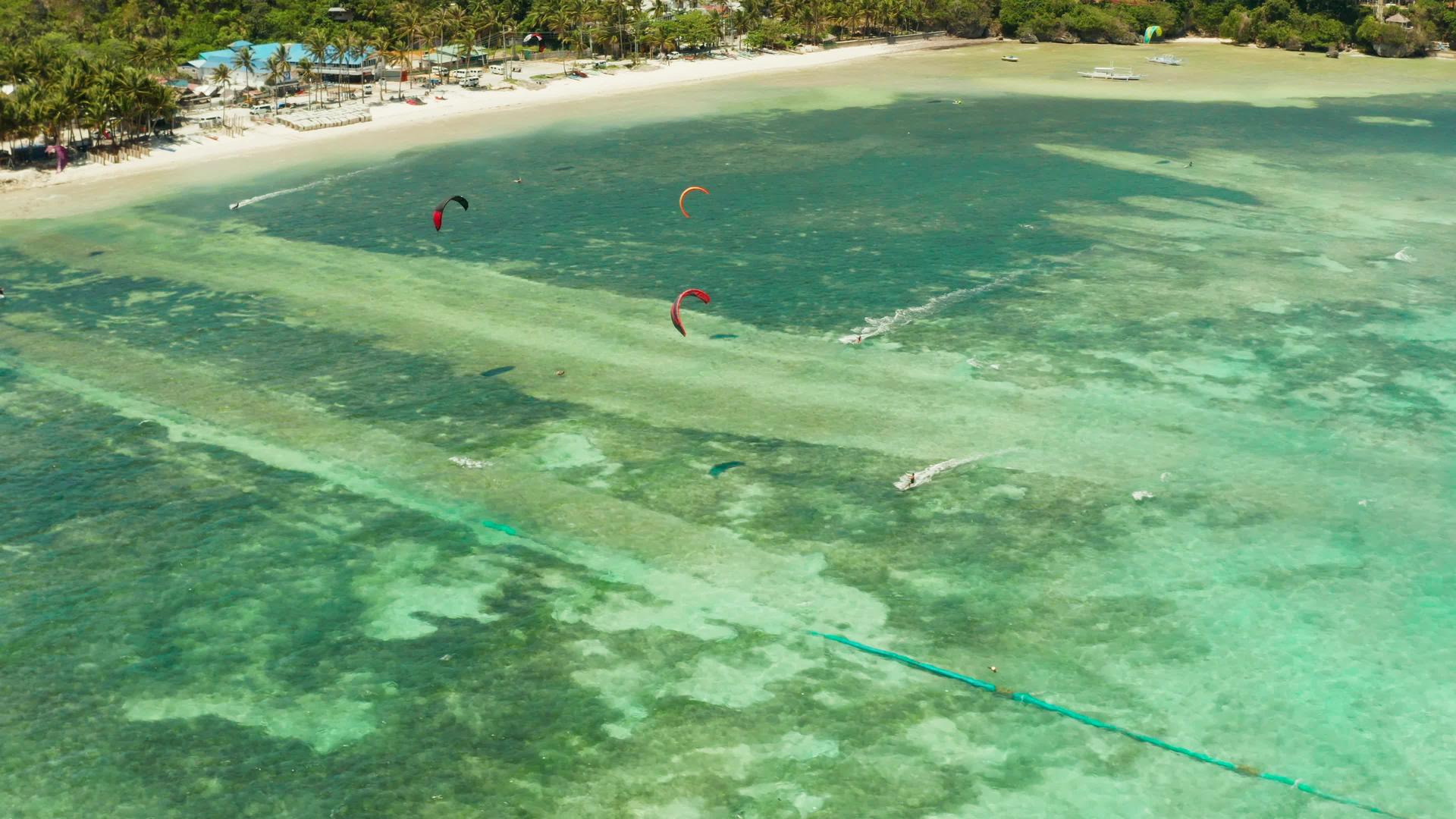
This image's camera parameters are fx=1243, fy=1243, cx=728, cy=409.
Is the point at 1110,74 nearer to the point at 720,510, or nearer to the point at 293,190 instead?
the point at 293,190

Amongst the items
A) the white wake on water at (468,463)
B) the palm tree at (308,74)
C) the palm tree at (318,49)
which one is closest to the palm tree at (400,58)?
the palm tree at (318,49)

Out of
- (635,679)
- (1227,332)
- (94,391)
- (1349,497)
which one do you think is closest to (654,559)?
(635,679)

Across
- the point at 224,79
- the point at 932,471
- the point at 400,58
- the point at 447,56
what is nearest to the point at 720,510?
the point at 932,471

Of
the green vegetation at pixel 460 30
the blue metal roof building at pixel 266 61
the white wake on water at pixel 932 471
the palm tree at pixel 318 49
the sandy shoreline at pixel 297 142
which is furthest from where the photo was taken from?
the blue metal roof building at pixel 266 61

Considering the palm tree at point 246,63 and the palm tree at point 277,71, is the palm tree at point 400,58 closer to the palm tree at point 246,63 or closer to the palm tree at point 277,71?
the palm tree at point 277,71

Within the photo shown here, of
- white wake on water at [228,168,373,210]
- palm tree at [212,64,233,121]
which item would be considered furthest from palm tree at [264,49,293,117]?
white wake on water at [228,168,373,210]

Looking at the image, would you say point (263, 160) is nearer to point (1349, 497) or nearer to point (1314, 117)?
point (1349, 497)
